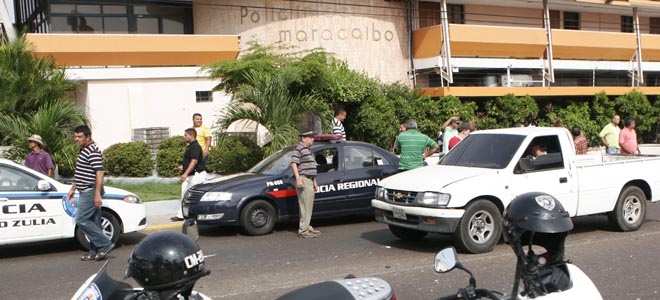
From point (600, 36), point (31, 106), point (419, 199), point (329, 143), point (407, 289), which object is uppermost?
point (600, 36)

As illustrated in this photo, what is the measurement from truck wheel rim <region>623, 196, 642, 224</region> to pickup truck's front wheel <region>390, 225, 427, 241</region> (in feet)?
10.4

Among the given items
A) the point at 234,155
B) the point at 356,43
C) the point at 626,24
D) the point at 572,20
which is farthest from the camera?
the point at 626,24

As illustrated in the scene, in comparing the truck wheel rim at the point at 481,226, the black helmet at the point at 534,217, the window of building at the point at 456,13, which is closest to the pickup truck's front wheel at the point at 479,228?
the truck wheel rim at the point at 481,226

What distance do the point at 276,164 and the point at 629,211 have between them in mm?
5628

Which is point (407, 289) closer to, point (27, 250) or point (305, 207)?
point (305, 207)

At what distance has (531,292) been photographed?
10.7 feet

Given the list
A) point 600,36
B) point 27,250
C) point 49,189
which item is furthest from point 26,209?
point 600,36

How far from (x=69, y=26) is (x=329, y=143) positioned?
560 inches

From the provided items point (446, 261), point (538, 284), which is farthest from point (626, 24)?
point (446, 261)

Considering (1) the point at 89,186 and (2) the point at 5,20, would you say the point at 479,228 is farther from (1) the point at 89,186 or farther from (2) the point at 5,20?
(2) the point at 5,20

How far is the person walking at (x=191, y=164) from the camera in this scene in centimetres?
1149

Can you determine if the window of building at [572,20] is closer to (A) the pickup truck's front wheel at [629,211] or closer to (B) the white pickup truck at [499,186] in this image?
(B) the white pickup truck at [499,186]

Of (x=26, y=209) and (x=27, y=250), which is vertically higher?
(x=26, y=209)

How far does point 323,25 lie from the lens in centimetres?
2197
